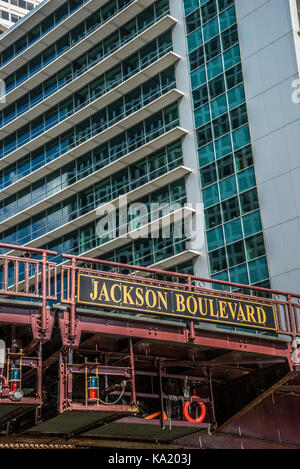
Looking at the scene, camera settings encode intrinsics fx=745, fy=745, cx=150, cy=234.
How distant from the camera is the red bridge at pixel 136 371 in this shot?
64.8 feet

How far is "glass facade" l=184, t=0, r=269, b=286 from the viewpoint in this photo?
54406 mm

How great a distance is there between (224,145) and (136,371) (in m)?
38.2

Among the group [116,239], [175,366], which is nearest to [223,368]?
[175,366]

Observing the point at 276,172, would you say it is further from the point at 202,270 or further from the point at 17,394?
the point at 17,394

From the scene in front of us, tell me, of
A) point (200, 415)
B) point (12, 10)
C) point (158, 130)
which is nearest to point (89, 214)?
point (158, 130)

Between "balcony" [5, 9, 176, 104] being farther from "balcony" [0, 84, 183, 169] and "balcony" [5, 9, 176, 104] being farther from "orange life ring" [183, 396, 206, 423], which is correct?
"orange life ring" [183, 396, 206, 423]

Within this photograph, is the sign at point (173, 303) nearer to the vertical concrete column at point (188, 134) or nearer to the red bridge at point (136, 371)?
the red bridge at point (136, 371)

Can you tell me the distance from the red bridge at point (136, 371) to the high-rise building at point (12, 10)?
10060cm

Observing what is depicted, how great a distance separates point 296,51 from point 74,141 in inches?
1044

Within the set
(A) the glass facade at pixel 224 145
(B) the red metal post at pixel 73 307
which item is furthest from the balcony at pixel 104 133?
(B) the red metal post at pixel 73 307

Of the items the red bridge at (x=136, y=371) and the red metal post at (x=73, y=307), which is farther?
the red metal post at (x=73, y=307)

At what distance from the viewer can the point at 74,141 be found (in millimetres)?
73625

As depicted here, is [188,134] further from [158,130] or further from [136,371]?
[136,371]

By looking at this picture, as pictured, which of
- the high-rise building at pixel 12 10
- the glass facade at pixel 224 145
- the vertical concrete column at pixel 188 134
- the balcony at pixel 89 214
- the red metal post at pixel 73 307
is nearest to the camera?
the red metal post at pixel 73 307
